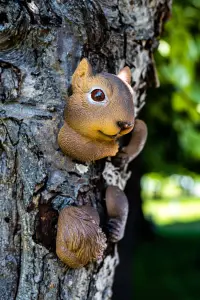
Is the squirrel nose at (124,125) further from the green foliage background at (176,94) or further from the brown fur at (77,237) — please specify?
the green foliage background at (176,94)

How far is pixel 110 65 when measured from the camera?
67.1 inches

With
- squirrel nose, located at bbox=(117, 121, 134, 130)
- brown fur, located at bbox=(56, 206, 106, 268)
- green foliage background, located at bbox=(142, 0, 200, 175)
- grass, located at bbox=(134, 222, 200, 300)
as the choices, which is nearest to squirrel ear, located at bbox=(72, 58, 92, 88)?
squirrel nose, located at bbox=(117, 121, 134, 130)

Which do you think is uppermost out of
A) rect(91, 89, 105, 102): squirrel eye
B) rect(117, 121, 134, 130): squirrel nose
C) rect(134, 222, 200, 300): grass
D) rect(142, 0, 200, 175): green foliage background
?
rect(91, 89, 105, 102): squirrel eye

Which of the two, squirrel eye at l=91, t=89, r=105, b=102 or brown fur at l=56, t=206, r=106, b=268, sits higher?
squirrel eye at l=91, t=89, r=105, b=102

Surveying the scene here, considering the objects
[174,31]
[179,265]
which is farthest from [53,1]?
[179,265]

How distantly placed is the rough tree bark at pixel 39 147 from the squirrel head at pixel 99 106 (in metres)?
0.09

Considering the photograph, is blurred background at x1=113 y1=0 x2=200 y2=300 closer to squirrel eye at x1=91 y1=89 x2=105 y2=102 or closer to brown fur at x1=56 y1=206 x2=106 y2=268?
squirrel eye at x1=91 y1=89 x2=105 y2=102

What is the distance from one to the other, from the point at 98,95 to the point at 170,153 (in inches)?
174

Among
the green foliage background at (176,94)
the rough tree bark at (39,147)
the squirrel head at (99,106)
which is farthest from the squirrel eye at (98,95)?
the green foliage background at (176,94)

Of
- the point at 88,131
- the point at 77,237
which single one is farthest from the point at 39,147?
the point at 77,237

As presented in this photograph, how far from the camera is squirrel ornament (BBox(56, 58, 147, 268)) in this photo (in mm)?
1416

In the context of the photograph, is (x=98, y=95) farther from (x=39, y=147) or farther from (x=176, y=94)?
(x=176, y=94)

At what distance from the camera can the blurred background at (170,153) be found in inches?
142

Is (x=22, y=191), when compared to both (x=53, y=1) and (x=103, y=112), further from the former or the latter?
(x=53, y=1)
